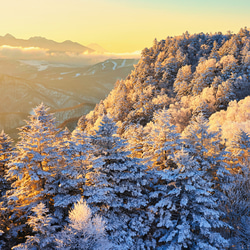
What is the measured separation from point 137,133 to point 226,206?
13083 mm

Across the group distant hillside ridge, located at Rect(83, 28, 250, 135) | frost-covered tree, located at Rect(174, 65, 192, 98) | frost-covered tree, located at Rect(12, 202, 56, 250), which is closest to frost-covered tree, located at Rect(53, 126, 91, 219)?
frost-covered tree, located at Rect(12, 202, 56, 250)

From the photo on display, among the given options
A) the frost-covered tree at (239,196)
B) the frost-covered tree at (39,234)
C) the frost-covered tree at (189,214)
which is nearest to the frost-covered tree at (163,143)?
the frost-covered tree at (189,214)

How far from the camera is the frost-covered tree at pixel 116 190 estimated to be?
16.6 m

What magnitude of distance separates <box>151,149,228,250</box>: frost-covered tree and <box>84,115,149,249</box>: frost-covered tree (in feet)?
6.17

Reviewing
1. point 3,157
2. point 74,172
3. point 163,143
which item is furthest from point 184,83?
point 74,172

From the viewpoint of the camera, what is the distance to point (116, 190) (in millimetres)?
17547

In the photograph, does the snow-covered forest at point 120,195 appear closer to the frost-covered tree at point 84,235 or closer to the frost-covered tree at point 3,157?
the frost-covered tree at point 84,235

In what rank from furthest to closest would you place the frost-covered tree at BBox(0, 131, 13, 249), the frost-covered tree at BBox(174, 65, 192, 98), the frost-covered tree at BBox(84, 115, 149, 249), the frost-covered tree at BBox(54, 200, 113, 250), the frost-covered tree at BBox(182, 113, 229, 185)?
the frost-covered tree at BBox(174, 65, 192, 98) → the frost-covered tree at BBox(182, 113, 229, 185) → the frost-covered tree at BBox(0, 131, 13, 249) → the frost-covered tree at BBox(84, 115, 149, 249) → the frost-covered tree at BBox(54, 200, 113, 250)

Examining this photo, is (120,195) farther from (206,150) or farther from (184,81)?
(184,81)

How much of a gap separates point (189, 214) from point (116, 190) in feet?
21.2

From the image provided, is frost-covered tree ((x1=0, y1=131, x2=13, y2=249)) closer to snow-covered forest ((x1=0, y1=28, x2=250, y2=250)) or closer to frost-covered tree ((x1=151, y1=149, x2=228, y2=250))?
snow-covered forest ((x1=0, y1=28, x2=250, y2=250))

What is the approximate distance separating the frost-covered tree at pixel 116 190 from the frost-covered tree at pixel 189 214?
74.1 inches

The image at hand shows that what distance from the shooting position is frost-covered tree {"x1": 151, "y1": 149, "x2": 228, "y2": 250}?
53.6 feet

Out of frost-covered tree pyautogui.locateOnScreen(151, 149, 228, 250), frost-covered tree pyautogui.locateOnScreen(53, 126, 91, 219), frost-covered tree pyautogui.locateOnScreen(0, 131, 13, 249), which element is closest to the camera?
frost-covered tree pyautogui.locateOnScreen(151, 149, 228, 250)
